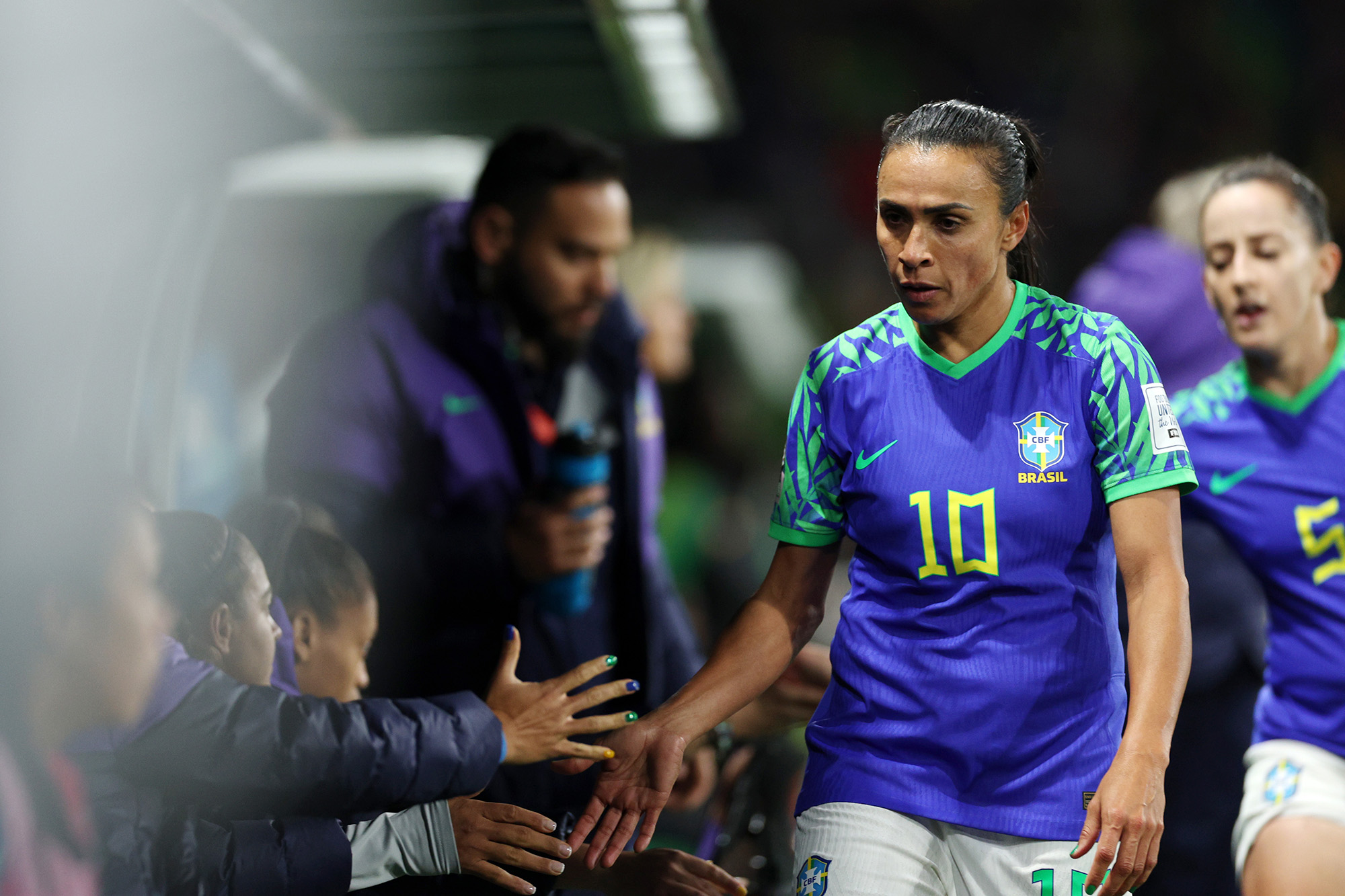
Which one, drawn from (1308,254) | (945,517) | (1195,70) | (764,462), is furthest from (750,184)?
(945,517)

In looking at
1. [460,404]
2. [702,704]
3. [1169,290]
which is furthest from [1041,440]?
[1169,290]

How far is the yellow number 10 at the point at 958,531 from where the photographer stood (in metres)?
1.76

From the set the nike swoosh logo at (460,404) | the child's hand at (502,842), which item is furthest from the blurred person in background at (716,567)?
the nike swoosh logo at (460,404)

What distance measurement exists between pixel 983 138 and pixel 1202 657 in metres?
1.81

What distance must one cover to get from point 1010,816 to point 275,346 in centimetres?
237

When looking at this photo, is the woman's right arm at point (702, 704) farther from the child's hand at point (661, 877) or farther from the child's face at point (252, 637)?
the child's face at point (252, 637)

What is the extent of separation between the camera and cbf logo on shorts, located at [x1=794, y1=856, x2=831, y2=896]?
70.6 inches

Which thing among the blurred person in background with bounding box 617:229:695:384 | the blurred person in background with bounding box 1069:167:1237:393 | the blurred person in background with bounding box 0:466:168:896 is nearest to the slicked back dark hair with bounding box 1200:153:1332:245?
the blurred person in background with bounding box 1069:167:1237:393

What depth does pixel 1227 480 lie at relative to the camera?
250 cm

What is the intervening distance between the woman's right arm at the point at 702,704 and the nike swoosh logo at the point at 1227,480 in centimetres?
99

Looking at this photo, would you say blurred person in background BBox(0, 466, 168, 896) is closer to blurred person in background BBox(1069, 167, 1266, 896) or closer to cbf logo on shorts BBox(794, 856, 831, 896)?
cbf logo on shorts BBox(794, 856, 831, 896)

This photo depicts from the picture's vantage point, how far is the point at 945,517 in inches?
69.7

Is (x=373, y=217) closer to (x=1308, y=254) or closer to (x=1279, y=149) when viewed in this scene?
(x=1308, y=254)

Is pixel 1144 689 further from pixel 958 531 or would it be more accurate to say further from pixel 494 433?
pixel 494 433
